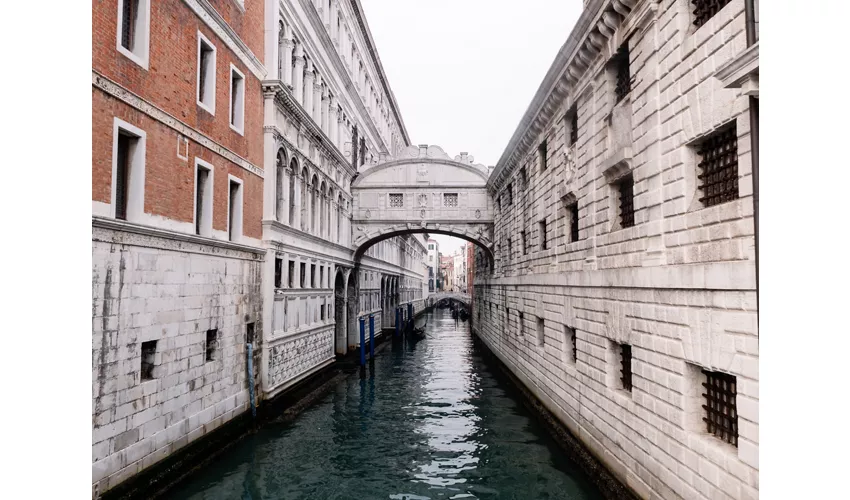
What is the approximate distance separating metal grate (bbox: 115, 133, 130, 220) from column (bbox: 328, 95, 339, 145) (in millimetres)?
12462

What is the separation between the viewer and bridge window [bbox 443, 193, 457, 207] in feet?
83.3

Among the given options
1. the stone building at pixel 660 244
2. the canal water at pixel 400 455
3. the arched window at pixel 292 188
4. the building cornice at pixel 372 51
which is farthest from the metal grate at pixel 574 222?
the building cornice at pixel 372 51

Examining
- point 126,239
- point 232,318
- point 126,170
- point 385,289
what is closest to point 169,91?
point 126,170

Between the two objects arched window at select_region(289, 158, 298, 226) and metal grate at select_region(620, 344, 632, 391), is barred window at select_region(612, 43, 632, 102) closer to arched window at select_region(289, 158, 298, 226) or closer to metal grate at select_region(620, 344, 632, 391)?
metal grate at select_region(620, 344, 632, 391)

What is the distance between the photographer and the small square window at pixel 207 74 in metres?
11.4

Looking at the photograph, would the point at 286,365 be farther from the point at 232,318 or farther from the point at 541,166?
the point at 541,166

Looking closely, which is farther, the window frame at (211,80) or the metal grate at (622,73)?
the window frame at (211,80)

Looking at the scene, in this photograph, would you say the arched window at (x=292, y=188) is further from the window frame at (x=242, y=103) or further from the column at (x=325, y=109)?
the column at (x=325, y=109)

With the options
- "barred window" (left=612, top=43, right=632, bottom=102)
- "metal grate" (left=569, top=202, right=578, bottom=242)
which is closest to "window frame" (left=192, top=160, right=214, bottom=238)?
"metal grate" (left=569, top=202, right=578, bottom=242)

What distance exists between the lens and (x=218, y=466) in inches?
404

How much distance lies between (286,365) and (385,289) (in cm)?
2224

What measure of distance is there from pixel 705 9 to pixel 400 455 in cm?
919

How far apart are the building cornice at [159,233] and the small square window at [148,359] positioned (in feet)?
5.75

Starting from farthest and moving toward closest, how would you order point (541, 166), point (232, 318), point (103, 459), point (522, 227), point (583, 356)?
1. point (522, 227)
2. point (541, 166)
3. point (232, 318)
4. point (583, 356)
5. point (103, 459)
